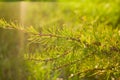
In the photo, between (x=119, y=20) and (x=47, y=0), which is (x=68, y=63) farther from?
(x=47, y=0)

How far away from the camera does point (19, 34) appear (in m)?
2.11

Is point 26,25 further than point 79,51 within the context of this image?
Yes

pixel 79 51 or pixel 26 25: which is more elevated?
pixel 26 25

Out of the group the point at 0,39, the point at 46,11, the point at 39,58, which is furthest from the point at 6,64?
the point at 46,11

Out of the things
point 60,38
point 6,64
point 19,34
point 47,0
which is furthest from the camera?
point 47,0

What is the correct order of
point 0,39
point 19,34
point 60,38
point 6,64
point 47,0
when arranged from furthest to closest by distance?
1. point 47,0
2. point 19,34
3. point 0,39
4. point 6,64
5. point 60,38

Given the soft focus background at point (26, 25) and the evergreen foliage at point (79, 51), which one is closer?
the evergreen foliage at point (79, 51)

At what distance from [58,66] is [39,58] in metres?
0.07

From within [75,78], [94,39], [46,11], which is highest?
[46,11]

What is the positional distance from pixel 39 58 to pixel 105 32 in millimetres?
229

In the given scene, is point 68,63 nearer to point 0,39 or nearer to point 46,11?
point 0,39

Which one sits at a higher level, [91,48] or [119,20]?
[119,20]

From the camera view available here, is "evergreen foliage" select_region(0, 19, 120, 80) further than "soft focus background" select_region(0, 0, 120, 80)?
No

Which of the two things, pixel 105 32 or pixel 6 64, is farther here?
pixel 6 64
